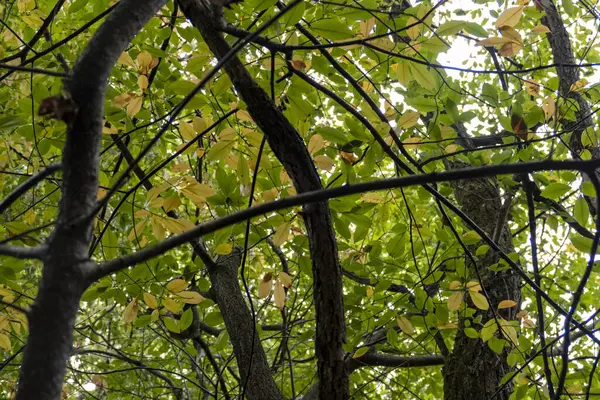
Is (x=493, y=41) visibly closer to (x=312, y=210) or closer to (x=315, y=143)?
(x=315, y=143)

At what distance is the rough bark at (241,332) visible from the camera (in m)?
2.77

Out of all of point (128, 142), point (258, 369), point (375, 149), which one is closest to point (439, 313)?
point (375, 149)

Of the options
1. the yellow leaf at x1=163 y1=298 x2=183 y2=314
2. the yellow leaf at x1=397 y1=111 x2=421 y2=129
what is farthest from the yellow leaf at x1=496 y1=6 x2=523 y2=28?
the yellow leaf at x1=163 y1=298 x2=183 y2=314

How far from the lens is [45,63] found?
90.1 inches

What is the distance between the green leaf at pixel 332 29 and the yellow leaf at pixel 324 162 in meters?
0.41

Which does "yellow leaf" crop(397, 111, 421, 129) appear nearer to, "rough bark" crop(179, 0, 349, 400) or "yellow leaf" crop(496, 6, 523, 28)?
"rough bark" crop(179, 0, 349, 400)

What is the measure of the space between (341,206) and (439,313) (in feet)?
2.34

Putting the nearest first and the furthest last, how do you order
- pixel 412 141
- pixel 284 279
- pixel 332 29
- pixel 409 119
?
pixel 332 29
pixel 409 119
pixel 284 279
pixel 412 141

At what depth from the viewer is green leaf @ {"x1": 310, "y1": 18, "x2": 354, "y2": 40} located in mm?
1604

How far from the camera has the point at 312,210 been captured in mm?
1785

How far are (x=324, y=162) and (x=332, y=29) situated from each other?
45 cm

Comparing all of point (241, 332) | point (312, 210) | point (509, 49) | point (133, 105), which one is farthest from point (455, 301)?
point (133, 105)

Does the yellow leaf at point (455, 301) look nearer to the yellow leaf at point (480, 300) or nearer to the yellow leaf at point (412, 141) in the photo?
the yellow leaf at point (480, 300)

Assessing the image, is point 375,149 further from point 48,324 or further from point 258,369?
point 258,369
